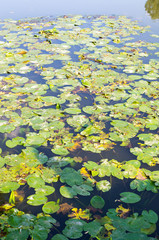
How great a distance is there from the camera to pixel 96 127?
2.20m

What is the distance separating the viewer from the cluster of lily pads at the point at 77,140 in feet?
4.45

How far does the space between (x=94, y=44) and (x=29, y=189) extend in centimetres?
357

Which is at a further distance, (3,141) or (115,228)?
(3,141)

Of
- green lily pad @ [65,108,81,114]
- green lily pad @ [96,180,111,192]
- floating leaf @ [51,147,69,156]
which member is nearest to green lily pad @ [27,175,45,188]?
floating leaf @ [51,147,69,156]

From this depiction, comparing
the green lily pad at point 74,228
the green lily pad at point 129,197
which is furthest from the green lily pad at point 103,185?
the green lily pad at point 74,228

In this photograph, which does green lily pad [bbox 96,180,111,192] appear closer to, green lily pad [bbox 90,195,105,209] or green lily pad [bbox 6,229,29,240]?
green lily pad [bbox 90,195,105,209]

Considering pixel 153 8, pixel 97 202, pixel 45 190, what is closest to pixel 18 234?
pixel 45 190

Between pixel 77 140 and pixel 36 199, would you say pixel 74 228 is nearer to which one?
pixel 36 199

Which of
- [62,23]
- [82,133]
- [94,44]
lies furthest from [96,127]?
[62,23]

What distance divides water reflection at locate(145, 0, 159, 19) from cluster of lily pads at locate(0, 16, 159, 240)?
344 cm

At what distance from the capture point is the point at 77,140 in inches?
80.4

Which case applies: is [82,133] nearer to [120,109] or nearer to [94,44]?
[120,109]

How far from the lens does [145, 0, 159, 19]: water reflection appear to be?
22.4ft

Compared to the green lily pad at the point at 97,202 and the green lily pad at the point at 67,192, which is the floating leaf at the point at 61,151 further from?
the green lily pad at the point at 97,202
